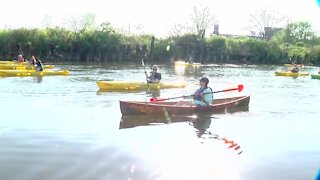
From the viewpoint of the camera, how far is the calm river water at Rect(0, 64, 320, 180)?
848cm

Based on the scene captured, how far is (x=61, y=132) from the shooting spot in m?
11.5

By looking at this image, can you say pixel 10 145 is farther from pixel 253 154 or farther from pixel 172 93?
pixel 172 93

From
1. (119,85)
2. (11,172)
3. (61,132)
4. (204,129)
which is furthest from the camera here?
(119,85)

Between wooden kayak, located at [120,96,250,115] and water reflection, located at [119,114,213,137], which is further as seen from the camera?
wooden kayak, located at [120,96,250,115]

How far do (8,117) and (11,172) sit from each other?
5.59 m

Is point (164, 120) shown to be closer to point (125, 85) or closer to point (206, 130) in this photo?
point (206, 130)

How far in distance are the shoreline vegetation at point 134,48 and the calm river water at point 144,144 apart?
119ft

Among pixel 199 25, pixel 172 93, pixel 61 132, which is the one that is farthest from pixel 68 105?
pixel 199 25

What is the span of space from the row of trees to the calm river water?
120 feet

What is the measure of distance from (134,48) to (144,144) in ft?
156

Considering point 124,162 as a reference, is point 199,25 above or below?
above

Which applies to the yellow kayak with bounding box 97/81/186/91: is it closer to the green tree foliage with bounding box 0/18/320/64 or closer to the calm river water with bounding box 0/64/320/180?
the calm river water with bounding box 0/64/320/180

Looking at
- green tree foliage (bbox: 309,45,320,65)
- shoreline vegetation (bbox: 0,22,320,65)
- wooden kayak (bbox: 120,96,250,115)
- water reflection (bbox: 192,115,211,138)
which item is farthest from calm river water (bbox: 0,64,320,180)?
green tree foliage (bbox: 309,45,320,65)

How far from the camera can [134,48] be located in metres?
57.7
